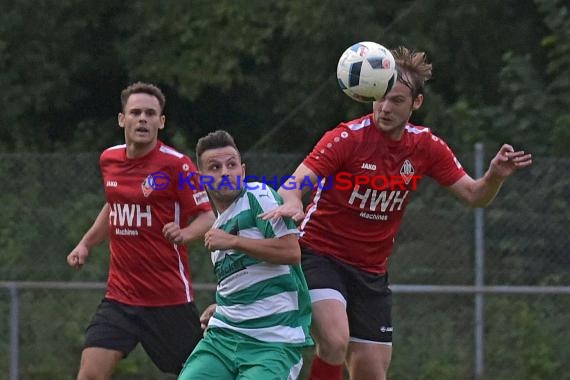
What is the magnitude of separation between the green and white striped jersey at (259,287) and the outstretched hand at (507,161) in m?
1.25

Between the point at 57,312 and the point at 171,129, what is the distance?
5416 mm

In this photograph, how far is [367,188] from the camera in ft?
20.9

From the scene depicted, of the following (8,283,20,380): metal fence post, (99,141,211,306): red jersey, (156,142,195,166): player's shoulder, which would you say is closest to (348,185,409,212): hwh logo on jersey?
(99,141,211,306): red jersey

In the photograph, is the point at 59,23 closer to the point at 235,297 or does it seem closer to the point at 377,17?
the point at 377,17

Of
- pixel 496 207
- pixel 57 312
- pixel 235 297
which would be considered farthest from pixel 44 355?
pixel 235 297

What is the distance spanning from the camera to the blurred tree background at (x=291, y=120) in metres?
9.16

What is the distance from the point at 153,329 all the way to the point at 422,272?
9.78ft

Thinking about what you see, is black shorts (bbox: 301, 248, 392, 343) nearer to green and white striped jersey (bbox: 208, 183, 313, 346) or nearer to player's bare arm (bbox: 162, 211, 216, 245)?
player's bare arm (bbox: 162, 211, 216, 245)

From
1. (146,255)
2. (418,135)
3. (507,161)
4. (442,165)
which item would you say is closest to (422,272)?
(442,165)

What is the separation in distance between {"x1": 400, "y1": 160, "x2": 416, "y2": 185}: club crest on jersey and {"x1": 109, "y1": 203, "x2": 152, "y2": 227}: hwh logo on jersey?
1.40m

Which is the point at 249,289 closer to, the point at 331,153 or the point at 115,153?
the point at 331,153

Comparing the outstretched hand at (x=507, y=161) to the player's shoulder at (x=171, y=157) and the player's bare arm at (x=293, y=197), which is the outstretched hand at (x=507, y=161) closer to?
the player's bare arm at (x=293, y=197)

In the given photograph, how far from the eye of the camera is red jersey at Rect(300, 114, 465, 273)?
634 cm

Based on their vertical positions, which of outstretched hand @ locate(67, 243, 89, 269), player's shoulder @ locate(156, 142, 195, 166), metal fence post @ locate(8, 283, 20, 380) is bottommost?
metal fence post @ locate(8, 283, 20, 380)
